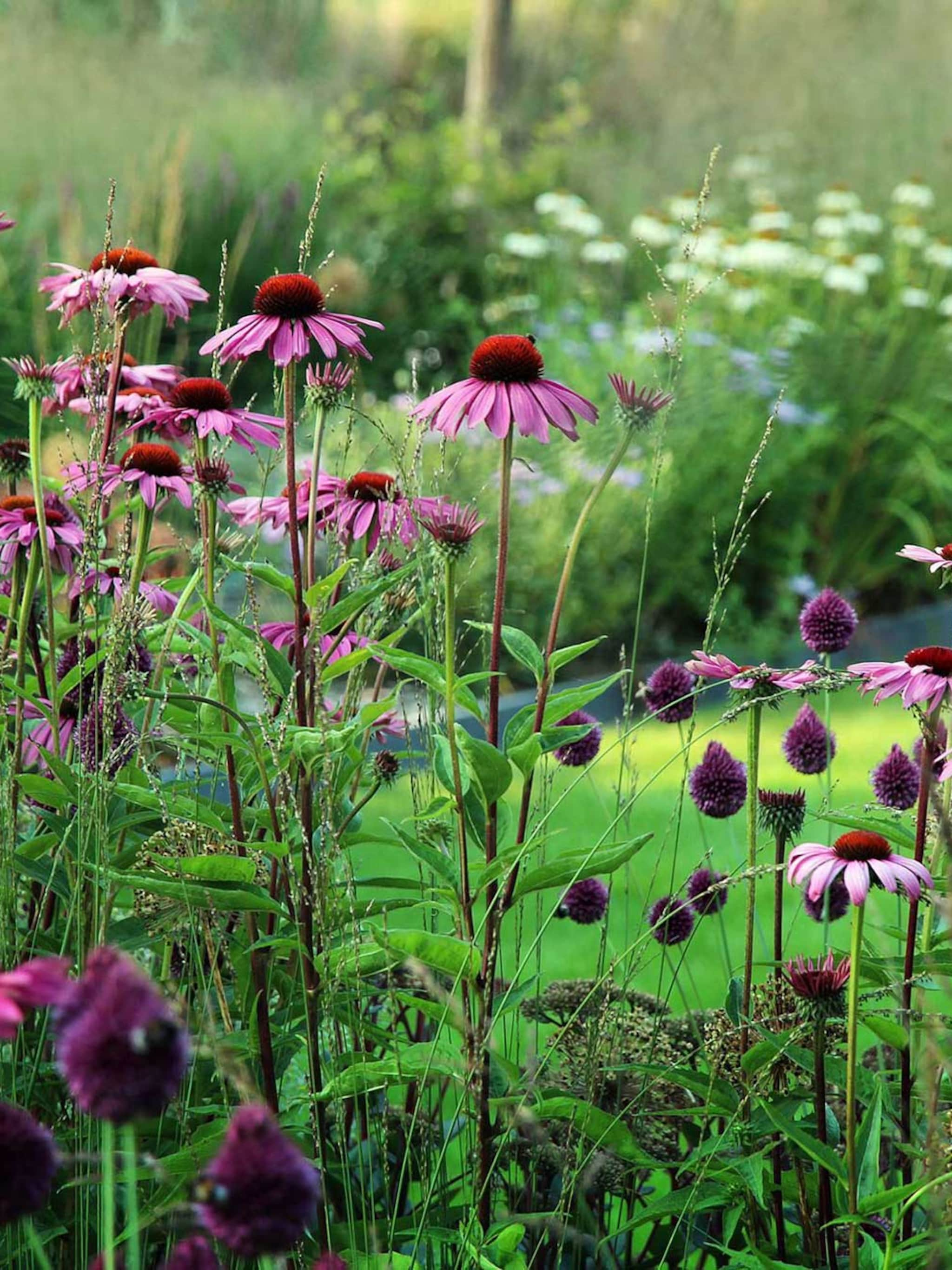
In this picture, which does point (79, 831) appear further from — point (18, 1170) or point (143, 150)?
point (143, 150)

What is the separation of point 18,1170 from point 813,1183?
1028 millimetres

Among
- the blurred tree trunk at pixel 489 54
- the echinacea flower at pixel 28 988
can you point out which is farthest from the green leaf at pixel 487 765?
the blurred tree trunk at pixel 489 54

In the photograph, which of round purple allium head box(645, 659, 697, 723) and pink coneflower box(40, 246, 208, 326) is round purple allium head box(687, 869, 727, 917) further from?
pink coneflower box(40, 246, 208, 326)

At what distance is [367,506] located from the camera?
1622mm

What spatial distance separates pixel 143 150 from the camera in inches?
297

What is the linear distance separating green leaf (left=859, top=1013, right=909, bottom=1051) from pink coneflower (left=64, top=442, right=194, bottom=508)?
2.69ft

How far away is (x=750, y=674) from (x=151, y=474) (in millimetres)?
653

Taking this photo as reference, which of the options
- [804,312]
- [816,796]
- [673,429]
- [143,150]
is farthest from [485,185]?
[816,796]

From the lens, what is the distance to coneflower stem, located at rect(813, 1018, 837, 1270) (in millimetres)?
1291

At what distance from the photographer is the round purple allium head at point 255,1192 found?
59 centimetres

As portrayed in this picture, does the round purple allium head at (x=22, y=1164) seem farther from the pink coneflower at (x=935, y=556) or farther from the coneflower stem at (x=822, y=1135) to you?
the pink coneflower at (x=935, y=556)

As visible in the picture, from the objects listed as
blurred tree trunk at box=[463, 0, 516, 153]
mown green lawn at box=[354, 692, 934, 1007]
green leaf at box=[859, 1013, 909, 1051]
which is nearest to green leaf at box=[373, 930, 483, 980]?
green leaf at box=[859, 1013, 909, 1051]

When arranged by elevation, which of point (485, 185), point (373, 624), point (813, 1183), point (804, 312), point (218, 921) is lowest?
point (813, 1183)

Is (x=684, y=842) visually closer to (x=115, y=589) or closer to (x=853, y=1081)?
(x=115, y=589)
